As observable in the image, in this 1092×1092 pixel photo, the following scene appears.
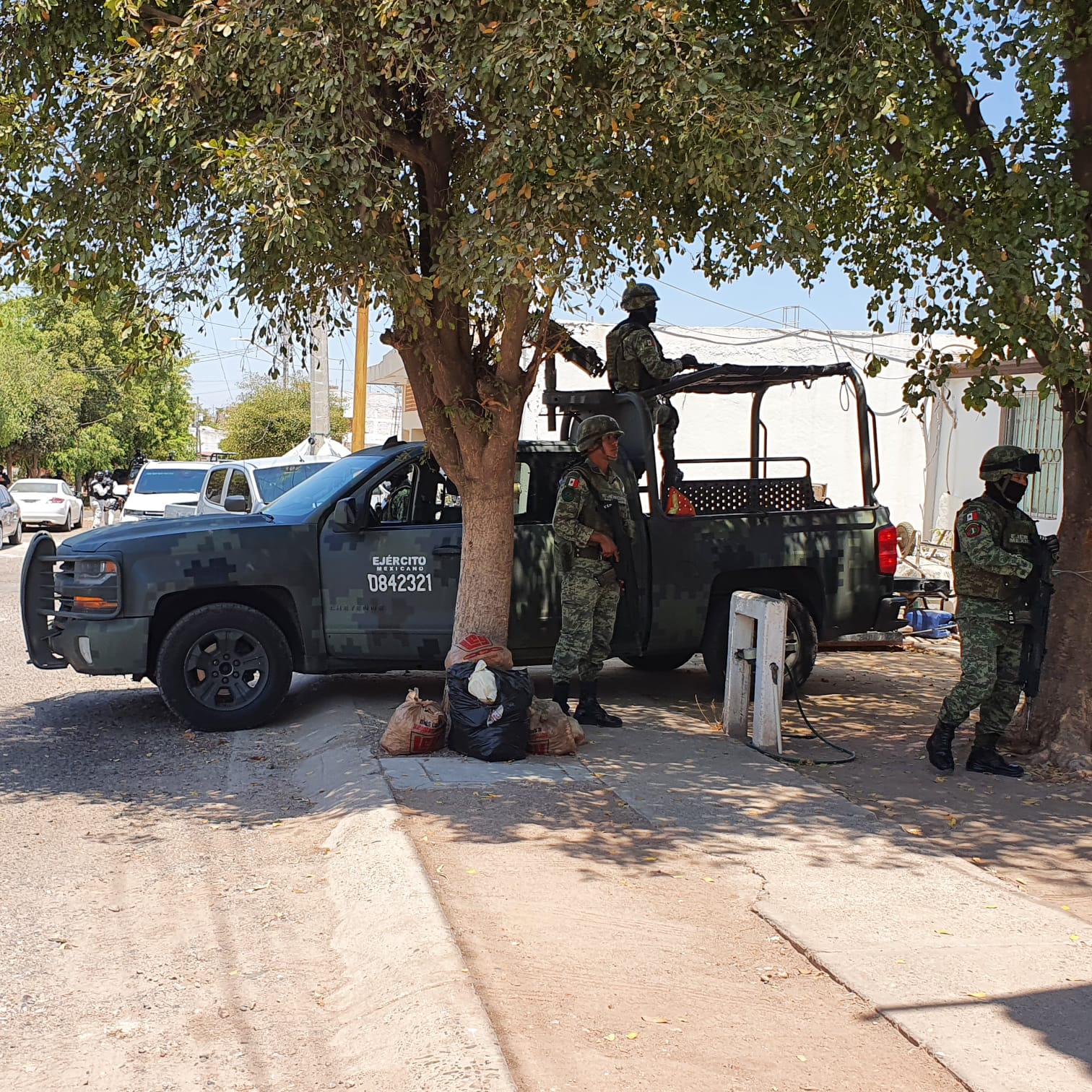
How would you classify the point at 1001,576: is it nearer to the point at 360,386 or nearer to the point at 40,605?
the point at 40,605

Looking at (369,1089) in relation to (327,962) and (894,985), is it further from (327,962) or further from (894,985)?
(894,985)

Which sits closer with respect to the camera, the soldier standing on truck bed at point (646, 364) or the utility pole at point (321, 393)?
the soldier standing on truck bed at point (646, 364)

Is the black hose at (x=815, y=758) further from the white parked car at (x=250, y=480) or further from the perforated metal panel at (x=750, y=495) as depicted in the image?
the white parked car at (x=250, y=480)

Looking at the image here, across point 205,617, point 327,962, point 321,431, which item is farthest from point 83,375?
point 327,962

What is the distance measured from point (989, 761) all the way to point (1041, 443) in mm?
11494

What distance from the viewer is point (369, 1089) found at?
11.6ft

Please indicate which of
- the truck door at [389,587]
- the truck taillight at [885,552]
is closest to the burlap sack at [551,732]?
the truck door at [389,587]

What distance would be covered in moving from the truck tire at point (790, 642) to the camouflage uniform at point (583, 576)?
126 cm

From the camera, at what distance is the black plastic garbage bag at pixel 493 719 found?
7.03 metres

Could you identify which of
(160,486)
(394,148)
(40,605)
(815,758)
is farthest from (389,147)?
(160,486)

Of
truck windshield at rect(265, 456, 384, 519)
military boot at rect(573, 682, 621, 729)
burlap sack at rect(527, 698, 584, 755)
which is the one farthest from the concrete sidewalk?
truck windshield at rect(265, 456, 384, 519)

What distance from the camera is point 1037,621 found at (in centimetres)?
719

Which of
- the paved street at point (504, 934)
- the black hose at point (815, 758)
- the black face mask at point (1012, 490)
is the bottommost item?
the paved street at point (504, 934)

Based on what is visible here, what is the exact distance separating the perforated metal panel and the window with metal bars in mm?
8409
